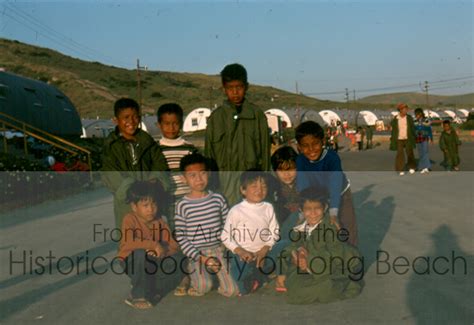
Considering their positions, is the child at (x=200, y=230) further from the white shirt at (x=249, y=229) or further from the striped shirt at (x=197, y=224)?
the white shirt at (x=249, y=229)

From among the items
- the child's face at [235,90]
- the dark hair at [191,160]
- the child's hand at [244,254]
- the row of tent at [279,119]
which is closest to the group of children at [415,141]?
the child's face at [235,90]

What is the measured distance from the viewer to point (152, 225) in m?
5.29

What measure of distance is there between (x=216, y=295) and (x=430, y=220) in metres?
4.42

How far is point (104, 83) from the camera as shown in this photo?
119 metres

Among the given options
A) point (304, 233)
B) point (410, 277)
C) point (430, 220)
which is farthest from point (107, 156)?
point (430, 220)

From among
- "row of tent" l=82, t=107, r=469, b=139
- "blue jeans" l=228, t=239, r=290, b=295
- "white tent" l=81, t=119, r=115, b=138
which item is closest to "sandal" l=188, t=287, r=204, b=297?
"blue jeans" l=228, t=239, r=290, b=295

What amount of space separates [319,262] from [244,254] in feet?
2.15

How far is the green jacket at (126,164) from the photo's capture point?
17.7 ft

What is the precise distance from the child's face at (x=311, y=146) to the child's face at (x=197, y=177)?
0.93 m

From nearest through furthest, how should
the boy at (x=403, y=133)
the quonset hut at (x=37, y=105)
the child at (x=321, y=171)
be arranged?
the child at (x=321, y=171), the boy at (x=403, y=133), the quonset hut at (x=37, y=105)

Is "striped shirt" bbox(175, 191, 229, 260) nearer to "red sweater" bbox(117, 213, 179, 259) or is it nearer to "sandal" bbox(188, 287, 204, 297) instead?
"red sweater" bbox(117, 213, 179, 259)

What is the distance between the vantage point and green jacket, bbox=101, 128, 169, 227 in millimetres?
5387

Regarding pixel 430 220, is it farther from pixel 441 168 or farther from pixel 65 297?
pixel 441 168

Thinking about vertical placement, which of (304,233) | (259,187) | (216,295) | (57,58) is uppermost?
(57,58)
